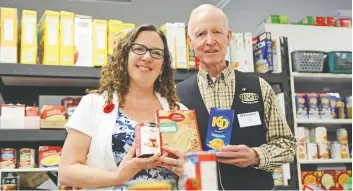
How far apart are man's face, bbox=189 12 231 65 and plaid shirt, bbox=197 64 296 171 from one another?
0.10 m

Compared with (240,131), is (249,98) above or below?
above

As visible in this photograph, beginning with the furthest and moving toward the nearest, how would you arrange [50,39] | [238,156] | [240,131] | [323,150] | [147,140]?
[323,150] < [50,39] < [240,131] < [238,156] < [147,140]

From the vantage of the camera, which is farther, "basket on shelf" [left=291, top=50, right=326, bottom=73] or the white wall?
the white wall

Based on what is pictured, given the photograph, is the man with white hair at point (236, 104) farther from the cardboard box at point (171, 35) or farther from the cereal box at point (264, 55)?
the cereal box at point (264, 55)

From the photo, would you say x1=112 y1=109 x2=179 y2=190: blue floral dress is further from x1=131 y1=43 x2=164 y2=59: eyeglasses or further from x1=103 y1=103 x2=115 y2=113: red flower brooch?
x1=131 y1=43 x2=164 y2=59: eyeglasses

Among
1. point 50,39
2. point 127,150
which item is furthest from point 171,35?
point 127,150

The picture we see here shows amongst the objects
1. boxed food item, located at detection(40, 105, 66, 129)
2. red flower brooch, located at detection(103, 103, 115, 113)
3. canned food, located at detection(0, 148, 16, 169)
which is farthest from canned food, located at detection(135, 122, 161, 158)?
canned food, located at detection(0, 148, 16, 169)

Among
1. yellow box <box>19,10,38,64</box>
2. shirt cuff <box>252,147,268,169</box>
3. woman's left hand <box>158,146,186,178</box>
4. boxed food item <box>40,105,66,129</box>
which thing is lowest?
shirt cuff <box>252,147,268,169</box>

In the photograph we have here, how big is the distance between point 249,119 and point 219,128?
38 centimetres

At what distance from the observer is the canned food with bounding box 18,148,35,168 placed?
2969 millimetres

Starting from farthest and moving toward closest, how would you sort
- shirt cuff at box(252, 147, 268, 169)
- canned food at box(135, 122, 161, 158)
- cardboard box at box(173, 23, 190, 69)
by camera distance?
cardboard box at box(173, 23, 190, 69) < shirt cuff at box(252, 147, 268, 169) < canned food at box(135, 122, 161, 158)

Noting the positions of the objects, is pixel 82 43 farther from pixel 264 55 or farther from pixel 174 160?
pixel 174 160

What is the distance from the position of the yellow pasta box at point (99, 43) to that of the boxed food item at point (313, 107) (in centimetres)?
180

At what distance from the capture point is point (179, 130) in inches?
57.0
